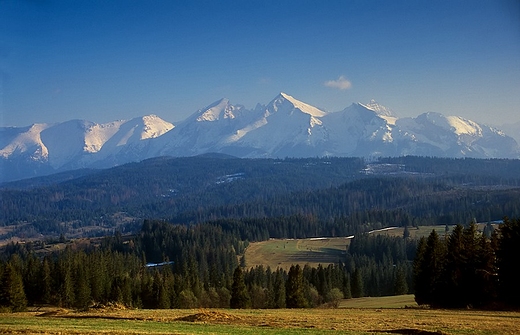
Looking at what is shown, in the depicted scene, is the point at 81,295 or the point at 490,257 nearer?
the point at 490,257

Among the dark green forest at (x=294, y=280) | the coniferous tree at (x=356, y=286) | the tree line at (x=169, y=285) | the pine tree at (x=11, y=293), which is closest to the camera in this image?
the dark green forest at (x=294, y=280)

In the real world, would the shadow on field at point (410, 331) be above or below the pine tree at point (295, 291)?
above

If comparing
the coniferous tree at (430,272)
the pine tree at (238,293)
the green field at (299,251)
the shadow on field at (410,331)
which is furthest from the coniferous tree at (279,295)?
the green field at (299,251)

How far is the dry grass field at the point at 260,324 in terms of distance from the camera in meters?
32.2

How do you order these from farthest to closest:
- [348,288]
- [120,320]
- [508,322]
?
[348,288] → [120,320] → [508,322]

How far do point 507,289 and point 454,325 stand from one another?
1889cm

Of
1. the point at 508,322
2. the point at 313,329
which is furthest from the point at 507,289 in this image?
the point at 313,329

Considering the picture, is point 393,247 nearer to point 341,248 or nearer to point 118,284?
point 341,248

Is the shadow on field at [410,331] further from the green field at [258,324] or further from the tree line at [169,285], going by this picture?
the tree line at [169,285]

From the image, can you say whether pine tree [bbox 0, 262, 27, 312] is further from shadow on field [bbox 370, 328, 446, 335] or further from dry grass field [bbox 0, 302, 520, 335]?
shadow on field [bbox 370, 328, 446, 335]

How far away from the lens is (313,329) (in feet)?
110

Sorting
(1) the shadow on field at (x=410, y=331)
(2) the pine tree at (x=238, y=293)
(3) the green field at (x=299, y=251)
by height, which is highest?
(1) the shadow on field at (x=410, y=331)

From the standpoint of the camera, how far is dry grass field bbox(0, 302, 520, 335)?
32250 millimetres

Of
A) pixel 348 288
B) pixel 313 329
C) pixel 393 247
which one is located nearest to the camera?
pixel 313 329
